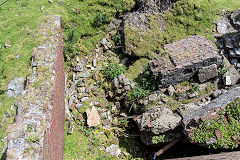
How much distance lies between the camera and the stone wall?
4551 millimetres

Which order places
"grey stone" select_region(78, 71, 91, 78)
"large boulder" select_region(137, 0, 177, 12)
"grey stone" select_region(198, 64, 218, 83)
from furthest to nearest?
"large boulder" select_region(137, 0, 177, 12) → "grey stone" select_region(78, 71, 91, 78) → "grey stone" select_region(198, 64, 218, 83)

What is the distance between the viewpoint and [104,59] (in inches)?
347

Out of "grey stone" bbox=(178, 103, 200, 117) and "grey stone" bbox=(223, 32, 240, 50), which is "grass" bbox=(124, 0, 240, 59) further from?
"grey stone" bbox=(178, 103, 200, 117)

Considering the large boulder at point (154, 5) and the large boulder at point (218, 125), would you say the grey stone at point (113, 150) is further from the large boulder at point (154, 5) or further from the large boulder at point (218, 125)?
the large boulder at point (154, 5)

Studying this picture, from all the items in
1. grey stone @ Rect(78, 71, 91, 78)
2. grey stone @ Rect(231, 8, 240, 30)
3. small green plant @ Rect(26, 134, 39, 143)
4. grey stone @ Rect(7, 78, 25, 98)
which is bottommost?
grey stone @ Rect(78, 71, 91, 78)

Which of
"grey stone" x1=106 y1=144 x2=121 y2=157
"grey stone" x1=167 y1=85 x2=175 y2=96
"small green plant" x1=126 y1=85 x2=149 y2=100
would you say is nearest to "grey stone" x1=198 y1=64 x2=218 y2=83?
"grey stone" x1=167 y1=85 x2=175 y2=96

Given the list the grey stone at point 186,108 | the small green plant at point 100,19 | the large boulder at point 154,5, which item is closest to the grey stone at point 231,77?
the grey stone at point 186,108

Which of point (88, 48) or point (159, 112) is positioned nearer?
point (159, 112)

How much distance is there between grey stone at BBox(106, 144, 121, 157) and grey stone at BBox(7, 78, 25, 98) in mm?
3288

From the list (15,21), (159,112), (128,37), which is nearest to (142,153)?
(159,112)

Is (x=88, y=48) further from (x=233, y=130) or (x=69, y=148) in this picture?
(x=233, y=130)

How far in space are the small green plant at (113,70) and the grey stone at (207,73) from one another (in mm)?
2809

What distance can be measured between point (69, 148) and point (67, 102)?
5.43ft

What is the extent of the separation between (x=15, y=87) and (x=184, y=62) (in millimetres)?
5260
